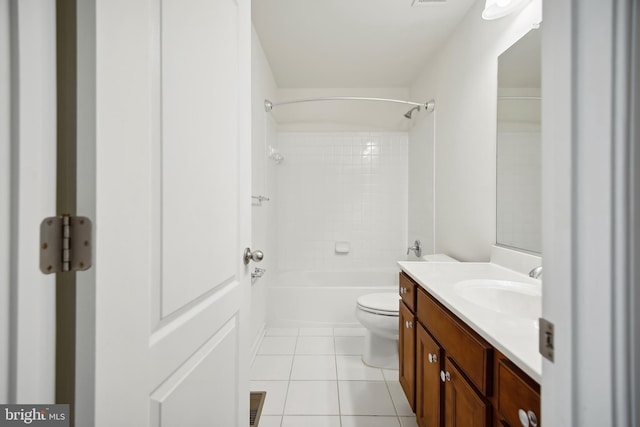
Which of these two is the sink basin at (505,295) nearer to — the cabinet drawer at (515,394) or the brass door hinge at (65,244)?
the cabinet drawer at (515,394)

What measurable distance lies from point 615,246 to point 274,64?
2856mm

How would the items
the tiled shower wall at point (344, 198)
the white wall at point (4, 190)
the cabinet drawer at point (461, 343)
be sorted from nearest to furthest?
the white wall at point (4, 190) → the cabinet drawer at point (461, 343) → the tiled shower wall at point (344, 198)

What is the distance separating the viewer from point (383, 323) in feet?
6.43

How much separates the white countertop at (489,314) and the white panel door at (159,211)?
0.76 meters

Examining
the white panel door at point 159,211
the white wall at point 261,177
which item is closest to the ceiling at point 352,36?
the white wall at point 261,177

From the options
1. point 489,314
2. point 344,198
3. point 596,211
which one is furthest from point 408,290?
point 344,198

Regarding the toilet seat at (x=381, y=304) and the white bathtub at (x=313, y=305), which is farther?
the white bathtub at (x=313, y=305)

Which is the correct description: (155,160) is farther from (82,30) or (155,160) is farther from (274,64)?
(274,64)

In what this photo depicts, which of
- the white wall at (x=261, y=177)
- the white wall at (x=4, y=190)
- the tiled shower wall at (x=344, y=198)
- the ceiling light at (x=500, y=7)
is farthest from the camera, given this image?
the tiled shower wall at (x=344, y=198)

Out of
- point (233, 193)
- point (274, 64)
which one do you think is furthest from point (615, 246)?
point (274, 64)

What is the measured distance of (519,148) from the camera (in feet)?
4.73

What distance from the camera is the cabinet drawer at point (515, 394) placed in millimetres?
617

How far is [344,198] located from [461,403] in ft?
8.28

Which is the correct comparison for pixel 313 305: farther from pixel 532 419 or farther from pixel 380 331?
pixel 532 419
